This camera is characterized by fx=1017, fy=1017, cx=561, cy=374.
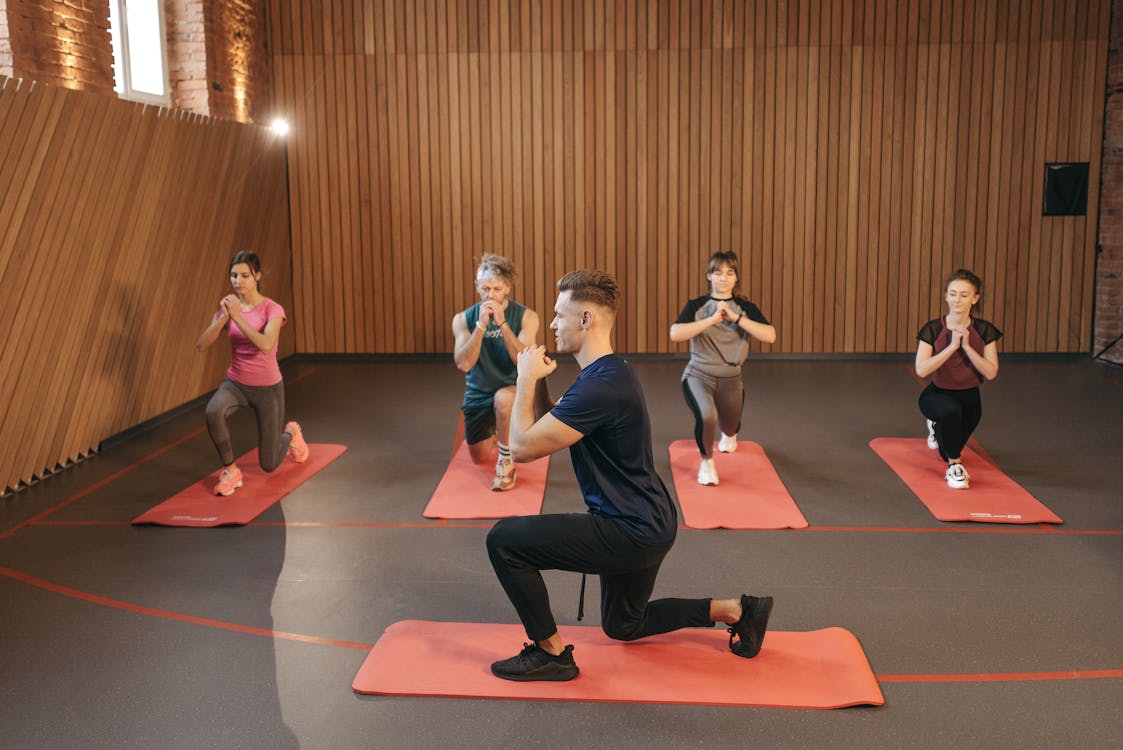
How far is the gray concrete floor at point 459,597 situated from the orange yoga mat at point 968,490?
0.09 metres

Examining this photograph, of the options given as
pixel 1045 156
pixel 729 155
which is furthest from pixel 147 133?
pixel 1045 156

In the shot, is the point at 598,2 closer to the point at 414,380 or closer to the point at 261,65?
Answer: the point at 261,65

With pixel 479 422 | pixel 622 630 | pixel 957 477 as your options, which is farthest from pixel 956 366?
pixel 622 630

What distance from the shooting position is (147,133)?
676 centimetres

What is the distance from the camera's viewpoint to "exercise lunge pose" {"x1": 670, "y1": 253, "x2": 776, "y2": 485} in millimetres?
5617

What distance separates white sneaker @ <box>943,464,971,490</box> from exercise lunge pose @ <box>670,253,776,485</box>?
1.21 m

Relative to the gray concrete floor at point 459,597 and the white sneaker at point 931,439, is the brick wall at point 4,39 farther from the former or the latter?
the white sneaker at point 931,439

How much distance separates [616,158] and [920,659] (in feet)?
22.6

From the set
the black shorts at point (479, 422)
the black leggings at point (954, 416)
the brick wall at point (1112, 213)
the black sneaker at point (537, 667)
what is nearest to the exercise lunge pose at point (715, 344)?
the black leggings at point (954, 416)

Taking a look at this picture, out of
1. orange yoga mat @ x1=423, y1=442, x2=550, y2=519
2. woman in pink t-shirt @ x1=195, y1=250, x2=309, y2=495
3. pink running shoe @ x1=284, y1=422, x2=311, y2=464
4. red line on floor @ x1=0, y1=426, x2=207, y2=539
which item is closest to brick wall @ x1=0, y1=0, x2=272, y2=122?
woman in pink t-shirt @ x1=195, y1=250, x2=309, y2=495

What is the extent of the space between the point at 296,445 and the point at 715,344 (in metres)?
2.56

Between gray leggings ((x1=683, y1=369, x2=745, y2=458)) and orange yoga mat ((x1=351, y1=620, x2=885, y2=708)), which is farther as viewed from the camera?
gray leggings ((x1=683, y1=369, x2=745, y2=458))

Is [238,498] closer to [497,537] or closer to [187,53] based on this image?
[497,537]

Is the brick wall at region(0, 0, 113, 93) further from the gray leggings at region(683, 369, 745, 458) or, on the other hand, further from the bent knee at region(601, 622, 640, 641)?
the bent knee at region(601, 622, 640, 641)
